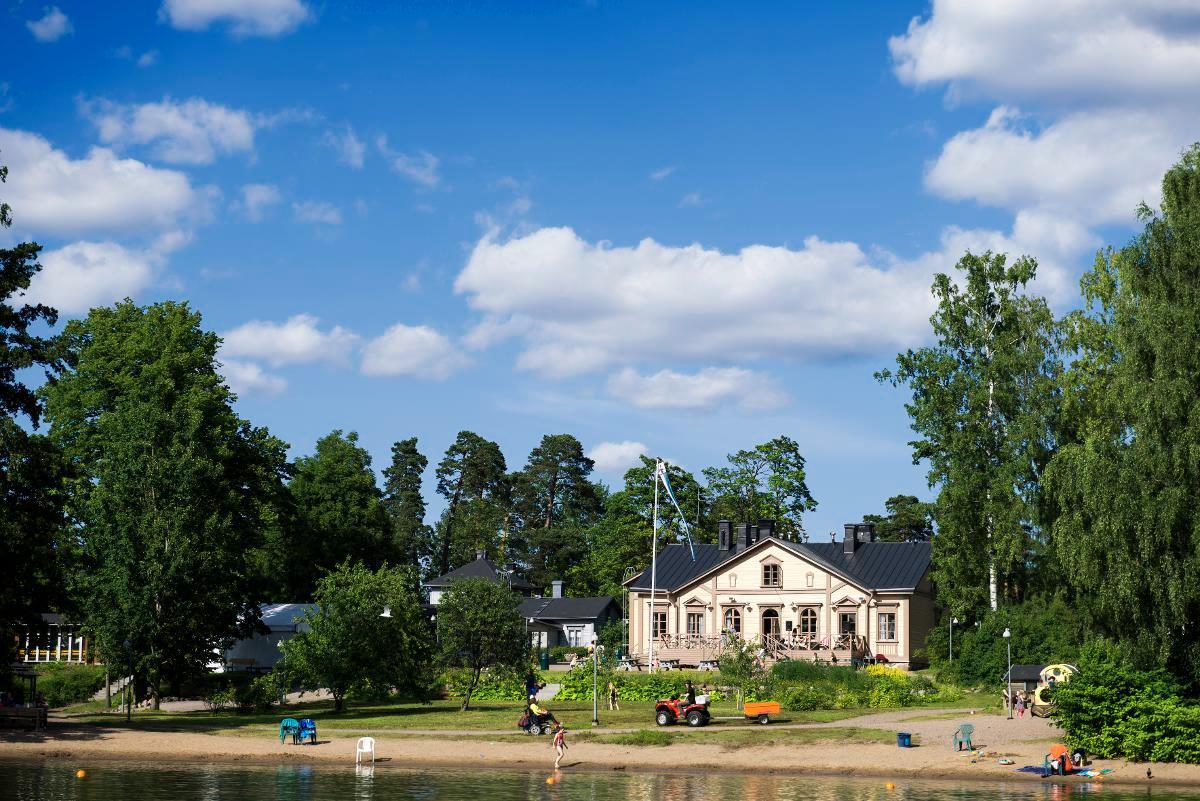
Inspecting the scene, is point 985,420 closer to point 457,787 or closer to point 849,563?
point 849,563

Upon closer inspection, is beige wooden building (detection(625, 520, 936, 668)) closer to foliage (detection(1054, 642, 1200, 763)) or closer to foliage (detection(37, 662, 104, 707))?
foliage (detection(37, 662, 104, 707))

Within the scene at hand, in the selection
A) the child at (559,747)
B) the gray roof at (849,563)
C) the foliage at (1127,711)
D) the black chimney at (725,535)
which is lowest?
the child at (559,747)

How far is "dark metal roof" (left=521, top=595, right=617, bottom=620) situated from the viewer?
310ft

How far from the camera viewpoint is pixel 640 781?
32.6 m

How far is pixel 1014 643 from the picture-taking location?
50719 millimetres

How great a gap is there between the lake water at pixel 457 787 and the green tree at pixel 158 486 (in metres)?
11.3

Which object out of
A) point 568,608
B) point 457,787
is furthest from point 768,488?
point 457,787

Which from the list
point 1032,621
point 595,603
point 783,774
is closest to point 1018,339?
point 1032,621

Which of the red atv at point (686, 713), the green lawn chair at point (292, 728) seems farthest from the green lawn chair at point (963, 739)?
the green lawn chair at point (292, 728)

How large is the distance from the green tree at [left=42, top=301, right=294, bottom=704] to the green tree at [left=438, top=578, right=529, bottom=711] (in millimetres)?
8774

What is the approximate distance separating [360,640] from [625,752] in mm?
13248

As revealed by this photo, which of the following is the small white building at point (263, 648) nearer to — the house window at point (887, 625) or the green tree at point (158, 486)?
the green tree at point (158, 486)

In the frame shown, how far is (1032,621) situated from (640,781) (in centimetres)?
2413

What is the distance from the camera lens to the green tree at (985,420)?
51906mm
